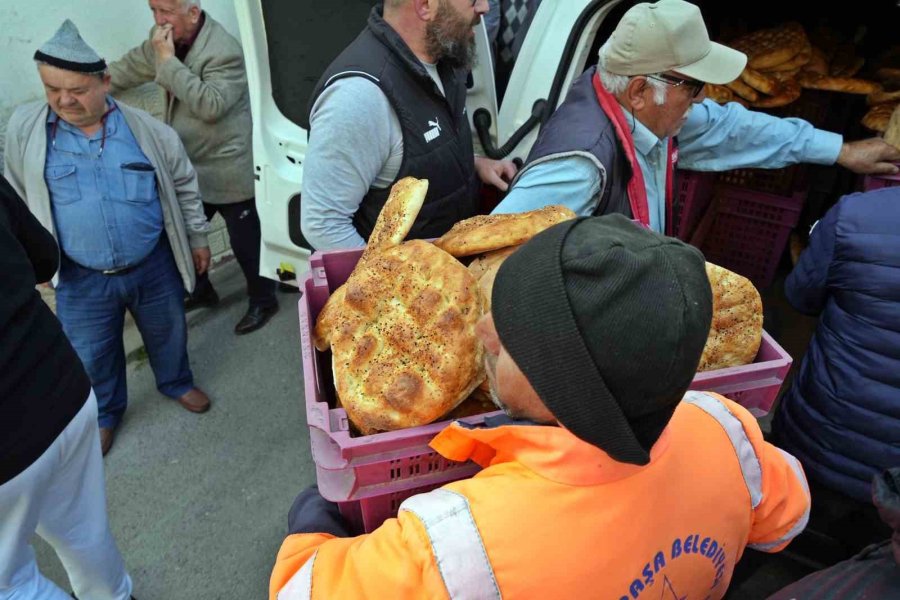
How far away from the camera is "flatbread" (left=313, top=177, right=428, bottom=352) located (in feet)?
5.28

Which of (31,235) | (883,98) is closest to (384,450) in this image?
(31,235)

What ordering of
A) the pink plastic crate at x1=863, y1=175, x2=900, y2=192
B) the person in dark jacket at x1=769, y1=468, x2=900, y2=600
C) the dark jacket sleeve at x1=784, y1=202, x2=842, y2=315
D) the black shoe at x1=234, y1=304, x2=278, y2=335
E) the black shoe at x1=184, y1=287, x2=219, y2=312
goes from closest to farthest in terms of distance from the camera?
the person in dark jacket at x1=769, y1=468, x2=900, y2=600
the dark jacket sleeve at x1=784, y1=202, x2=842, y2=315
the pink plastic crate at x1=863, y1=175, x2=900, y2=192
the black shoe at x1=234, y1=304, x2=278, y2=335
the black shoe at x1=184, y1=287, x2=219, y2=312

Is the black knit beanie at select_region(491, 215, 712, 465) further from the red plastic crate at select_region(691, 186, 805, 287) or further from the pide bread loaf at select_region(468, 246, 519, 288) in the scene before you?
the red plastic crate at select_region(691, 186, 805, 287)

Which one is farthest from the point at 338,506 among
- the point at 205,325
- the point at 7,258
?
the point at 205,325

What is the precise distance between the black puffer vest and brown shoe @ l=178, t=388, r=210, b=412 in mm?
2002

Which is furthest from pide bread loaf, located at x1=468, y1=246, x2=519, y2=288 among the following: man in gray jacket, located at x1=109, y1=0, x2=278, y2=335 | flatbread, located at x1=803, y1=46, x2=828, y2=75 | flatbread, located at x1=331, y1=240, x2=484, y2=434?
man in gray jacket, located at x1=109, y1=0, x2=278, y2=335

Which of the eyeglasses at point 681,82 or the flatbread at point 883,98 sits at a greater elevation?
the eyeglasses at point 681,82

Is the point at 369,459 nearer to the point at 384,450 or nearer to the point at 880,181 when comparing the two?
the point at 384,450

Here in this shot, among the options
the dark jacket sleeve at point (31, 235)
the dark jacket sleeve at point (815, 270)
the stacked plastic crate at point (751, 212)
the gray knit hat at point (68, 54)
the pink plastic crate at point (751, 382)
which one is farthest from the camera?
the stacked plastic crate at point (751, 212)

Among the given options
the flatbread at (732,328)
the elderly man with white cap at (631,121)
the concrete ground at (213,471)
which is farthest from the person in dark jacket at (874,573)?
the concrete ground at (213,471)

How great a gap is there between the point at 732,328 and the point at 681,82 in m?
1.05

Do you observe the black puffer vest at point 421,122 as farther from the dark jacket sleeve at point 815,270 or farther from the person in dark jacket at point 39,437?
the dark jacket sleeve at point 815,270

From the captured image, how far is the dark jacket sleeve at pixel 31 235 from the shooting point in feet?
7.38

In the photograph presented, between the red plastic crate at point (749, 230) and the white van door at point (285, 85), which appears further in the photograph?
the red plastic crate at point (749, 230)
